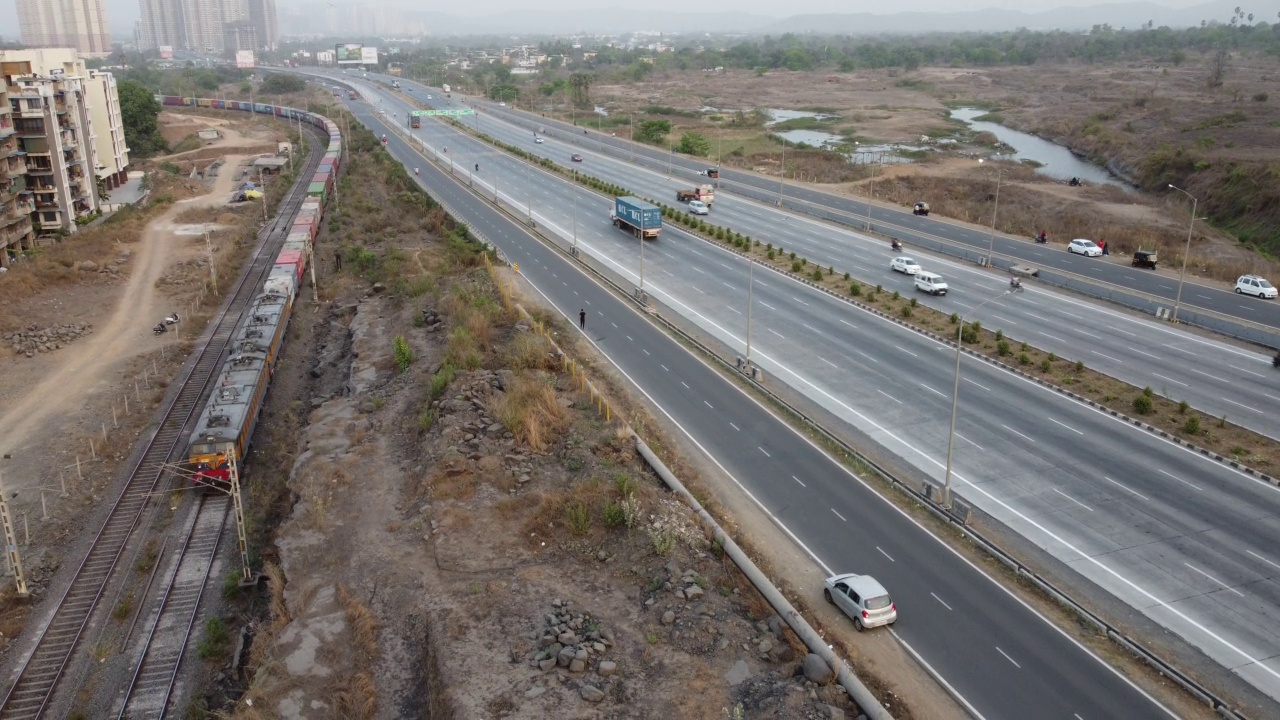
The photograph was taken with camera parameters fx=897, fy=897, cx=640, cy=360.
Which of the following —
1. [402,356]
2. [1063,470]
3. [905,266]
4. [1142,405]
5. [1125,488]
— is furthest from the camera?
[905,266]

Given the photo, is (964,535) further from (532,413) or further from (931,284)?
(931,284)

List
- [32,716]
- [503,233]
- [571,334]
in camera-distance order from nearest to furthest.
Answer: [32,716], [571,334], [503,233]

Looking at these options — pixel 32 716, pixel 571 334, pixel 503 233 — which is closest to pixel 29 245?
pixel 503 233

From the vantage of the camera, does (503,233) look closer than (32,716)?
No

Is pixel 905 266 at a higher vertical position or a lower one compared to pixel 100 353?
higher

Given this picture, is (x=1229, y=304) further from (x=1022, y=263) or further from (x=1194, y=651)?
(x=1194, y=651)

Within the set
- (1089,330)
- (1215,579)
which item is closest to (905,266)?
(1089,330)
